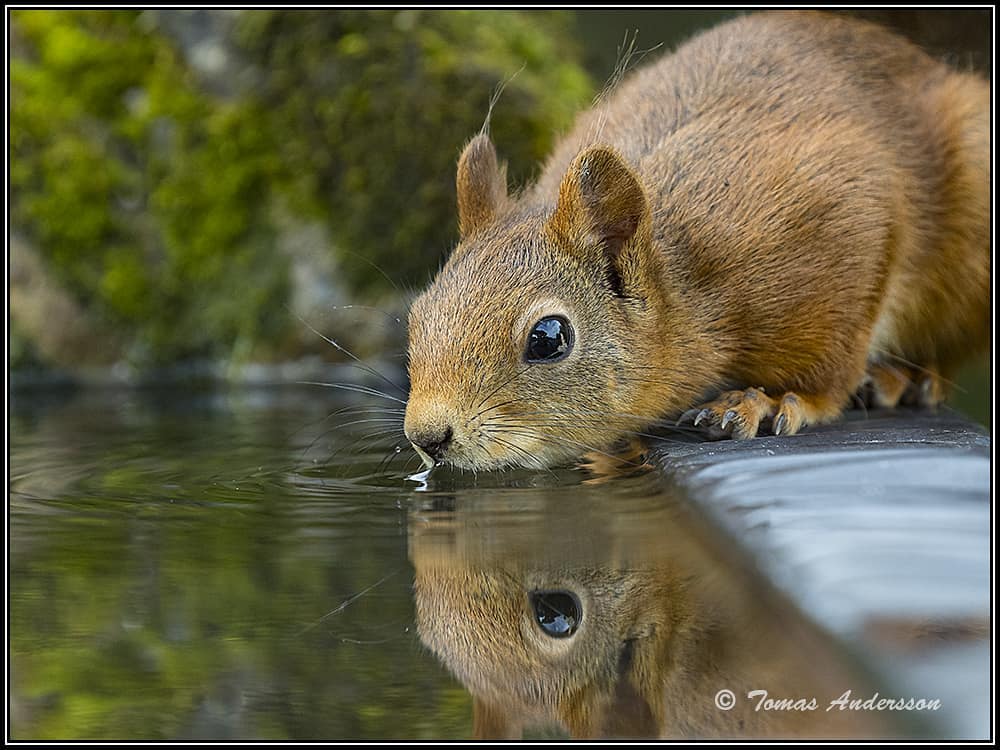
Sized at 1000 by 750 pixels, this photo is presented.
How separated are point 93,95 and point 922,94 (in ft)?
16.4

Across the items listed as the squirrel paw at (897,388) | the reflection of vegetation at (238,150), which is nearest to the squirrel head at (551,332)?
the squirrel paw at (897,388)

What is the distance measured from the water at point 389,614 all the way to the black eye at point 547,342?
41 cm

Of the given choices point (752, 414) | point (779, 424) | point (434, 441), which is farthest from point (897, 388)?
point (434, 441)

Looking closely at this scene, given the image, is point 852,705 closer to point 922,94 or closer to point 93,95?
point 922,94

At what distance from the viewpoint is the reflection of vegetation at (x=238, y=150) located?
7316 millimetres

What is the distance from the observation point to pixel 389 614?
2680 millimetres

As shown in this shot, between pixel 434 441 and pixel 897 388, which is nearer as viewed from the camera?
pixel 434 441

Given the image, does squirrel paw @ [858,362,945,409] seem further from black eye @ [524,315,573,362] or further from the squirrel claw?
black eye @ [524,315,573,362]

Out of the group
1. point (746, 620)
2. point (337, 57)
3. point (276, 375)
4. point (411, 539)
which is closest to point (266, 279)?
point (276, 375)

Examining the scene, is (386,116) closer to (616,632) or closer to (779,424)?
(779,424)

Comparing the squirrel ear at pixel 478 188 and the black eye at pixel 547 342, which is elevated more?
the squirrel ear at pixel 478 188

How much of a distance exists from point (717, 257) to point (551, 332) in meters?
0.76

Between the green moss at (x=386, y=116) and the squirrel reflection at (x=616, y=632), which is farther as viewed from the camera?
the green moss at (x=386, y=116)

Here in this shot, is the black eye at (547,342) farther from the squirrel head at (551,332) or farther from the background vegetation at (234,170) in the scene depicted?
the background vegetation at (234,170)
